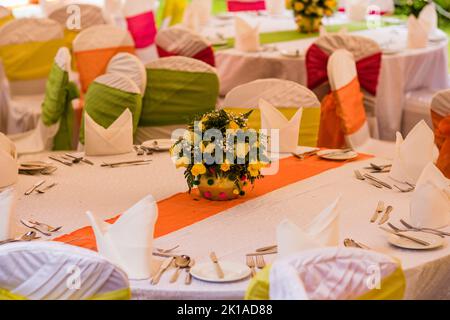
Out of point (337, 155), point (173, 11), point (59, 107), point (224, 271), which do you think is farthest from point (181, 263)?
point (173, 11)

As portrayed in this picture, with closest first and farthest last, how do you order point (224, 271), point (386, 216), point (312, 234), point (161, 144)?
1. point (224, 271)
2. point (312, 234)
3. point (386, 216)
4. point (161, 144)

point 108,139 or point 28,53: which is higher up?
point 108,139

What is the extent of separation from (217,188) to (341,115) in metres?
2.20

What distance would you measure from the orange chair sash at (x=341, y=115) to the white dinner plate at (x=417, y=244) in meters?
2.46

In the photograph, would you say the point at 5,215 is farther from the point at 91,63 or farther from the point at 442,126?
the point at 91,63

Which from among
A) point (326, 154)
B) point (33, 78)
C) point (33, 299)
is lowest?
point (33, 78)

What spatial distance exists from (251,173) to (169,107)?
223 cm

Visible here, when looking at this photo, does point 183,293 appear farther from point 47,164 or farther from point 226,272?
point 47,164

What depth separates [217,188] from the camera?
10.7 feet

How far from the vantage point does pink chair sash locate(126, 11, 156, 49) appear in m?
8.20

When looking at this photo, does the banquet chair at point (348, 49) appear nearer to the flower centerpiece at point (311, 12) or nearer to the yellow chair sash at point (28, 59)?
the flower centerpiece at point (311, 12)

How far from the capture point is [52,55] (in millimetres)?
6688

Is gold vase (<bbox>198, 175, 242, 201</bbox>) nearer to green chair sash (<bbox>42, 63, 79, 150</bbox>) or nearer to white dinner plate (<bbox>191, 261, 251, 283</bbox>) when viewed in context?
white dinner plate (<bbox>191, 261, 251, 283</bbox>)
